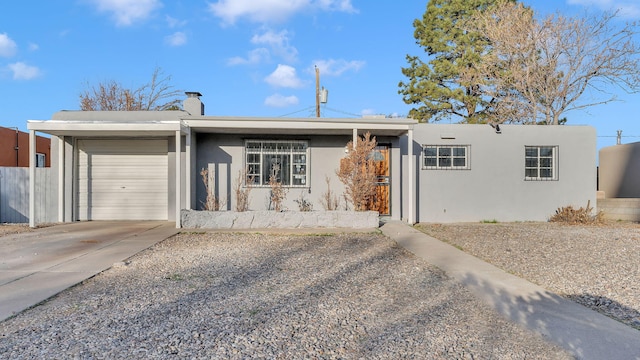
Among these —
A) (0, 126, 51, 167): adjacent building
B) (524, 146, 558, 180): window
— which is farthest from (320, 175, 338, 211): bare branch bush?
(0, 126, 51, 167): adjacent building

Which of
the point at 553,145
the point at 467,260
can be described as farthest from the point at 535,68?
the point at 467,260

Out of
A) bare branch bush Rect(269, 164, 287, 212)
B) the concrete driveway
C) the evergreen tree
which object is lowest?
the concrete driveway

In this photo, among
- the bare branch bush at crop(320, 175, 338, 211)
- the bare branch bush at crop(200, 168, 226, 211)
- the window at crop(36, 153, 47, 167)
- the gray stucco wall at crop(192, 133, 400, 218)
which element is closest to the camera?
the bare branch bush at crop(200, 168, 226, 211)

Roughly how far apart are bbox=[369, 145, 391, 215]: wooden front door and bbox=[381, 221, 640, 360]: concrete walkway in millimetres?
5199

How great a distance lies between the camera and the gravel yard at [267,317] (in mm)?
3115

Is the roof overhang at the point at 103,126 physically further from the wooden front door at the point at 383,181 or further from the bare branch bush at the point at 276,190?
the wooden front door at the point at 383,181

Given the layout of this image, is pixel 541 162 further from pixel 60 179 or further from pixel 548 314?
pixel 60 179

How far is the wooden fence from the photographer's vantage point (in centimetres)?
1101

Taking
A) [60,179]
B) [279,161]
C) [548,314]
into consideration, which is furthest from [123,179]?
[548,314]

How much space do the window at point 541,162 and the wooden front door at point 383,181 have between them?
168 inches

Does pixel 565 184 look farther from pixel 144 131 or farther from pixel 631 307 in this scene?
pixel 144 131

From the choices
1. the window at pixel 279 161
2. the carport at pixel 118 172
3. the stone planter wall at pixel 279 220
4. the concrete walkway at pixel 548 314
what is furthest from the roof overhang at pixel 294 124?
the concrete walkway at pixel 548 314

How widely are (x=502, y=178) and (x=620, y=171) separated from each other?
8.71 m

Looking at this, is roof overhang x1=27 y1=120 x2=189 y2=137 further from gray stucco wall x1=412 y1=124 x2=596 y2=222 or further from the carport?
gray stucco wall x1=412 y1=124 x2=596 y2=222
